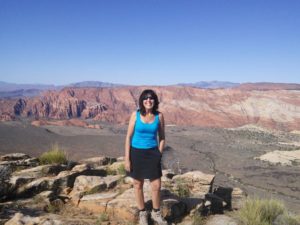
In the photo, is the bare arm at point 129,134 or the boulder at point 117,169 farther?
the boulder at point 117,169

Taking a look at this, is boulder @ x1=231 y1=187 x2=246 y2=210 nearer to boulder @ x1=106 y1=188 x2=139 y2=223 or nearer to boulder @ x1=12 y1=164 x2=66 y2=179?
boulder @ x1=106 y1=188 x2=139 y2=223

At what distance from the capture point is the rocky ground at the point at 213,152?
23638mm

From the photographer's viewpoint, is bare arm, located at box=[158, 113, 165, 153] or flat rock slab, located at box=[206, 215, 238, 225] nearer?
bare arm, located at box=[158, 113, 165, 153]

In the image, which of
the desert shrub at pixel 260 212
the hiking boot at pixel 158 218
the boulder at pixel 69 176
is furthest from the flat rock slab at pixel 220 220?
the boulder at pixel 69 176

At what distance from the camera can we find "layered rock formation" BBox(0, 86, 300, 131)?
6588 cm

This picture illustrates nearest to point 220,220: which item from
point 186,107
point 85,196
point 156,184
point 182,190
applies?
point 182,190

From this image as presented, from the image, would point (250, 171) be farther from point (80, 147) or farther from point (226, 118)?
point (226, 118)

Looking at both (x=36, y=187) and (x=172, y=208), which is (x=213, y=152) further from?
(x=172, y=208)

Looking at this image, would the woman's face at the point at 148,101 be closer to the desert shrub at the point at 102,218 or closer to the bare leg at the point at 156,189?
the bare leg at the point at 156,189

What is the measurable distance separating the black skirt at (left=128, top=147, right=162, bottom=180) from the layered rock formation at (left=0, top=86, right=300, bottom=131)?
59580 millimetres

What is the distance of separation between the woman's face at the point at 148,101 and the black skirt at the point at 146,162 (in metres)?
0.60

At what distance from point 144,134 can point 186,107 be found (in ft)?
220

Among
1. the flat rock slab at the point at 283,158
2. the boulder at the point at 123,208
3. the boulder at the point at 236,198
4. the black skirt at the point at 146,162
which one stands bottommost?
the flat rock slab at the point at 283,158

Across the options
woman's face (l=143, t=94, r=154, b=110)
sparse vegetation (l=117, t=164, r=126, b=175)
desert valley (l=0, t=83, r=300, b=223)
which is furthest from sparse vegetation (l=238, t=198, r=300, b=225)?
sparse vegetation (l=117, t=164, r=126, b=175)
